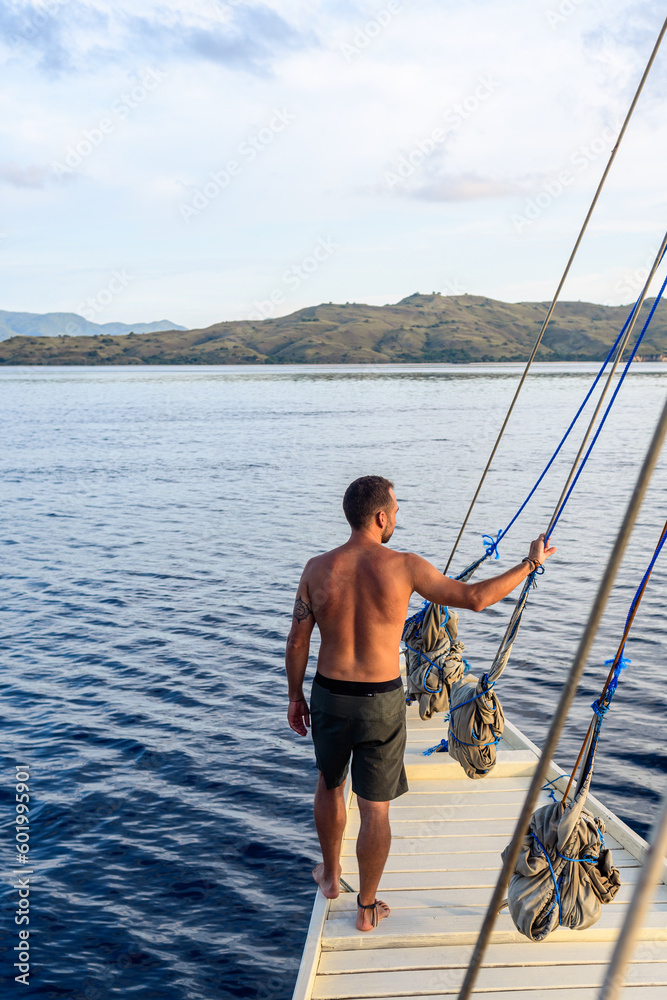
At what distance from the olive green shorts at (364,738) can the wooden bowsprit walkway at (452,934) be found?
790 mm

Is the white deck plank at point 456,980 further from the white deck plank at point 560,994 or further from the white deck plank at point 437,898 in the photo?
the white deck plank at point 437,898

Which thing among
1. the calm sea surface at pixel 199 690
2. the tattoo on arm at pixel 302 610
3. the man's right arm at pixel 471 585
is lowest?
the calm sea surface at pixel 199 690

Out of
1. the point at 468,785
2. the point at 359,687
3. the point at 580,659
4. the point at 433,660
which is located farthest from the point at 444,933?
the point at 580,659

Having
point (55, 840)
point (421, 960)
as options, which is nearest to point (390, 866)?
point (421, 960)

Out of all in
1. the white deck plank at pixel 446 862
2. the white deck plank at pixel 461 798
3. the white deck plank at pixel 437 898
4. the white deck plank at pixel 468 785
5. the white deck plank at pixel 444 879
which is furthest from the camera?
the white deck plank at pixel 468 785

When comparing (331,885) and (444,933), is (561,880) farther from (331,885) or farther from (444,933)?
(331,885)

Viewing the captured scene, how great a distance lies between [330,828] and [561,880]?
4.30 ft

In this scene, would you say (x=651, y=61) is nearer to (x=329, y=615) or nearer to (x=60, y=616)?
(x=329, y=615)

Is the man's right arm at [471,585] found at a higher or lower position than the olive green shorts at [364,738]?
higher

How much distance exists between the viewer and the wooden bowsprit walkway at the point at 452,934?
4.18 metres

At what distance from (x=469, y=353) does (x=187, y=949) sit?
645 feet

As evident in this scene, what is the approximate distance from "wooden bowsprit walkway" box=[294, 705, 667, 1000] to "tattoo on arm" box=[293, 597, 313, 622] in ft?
5.58

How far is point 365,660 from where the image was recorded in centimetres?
454

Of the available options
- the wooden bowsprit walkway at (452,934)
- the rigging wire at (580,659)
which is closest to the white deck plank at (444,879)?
the wooden bowsprit walkway at (452,934)
